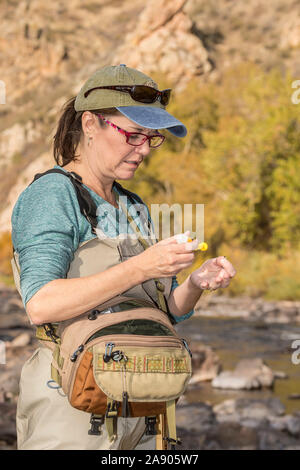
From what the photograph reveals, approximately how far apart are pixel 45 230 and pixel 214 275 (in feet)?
2.25

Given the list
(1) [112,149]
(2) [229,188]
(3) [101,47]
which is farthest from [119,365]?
(3) [101,47]

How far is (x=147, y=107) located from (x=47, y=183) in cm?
42

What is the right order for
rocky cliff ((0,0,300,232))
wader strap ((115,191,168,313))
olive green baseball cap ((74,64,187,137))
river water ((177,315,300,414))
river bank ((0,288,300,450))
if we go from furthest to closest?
rocky cliff ((0,0,300,232)) < river water ((177,315,300,414)) < river bank ((0,288,300,450)) < wader strap ((115,191,168,313)) < olive green baseball cap ((74,64,187,137))

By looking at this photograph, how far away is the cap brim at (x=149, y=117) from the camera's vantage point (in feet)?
6.18

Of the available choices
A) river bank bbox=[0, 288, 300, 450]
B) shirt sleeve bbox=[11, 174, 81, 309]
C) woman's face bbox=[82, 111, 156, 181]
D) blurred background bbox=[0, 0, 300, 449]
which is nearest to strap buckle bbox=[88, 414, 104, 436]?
shirt sleeve bbox=[11, 174, 81, 309]

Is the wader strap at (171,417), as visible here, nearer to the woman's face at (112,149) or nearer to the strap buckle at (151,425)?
the strap buckle at (151,425)

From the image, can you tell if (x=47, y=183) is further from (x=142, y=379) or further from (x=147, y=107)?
(x=142, y=379)

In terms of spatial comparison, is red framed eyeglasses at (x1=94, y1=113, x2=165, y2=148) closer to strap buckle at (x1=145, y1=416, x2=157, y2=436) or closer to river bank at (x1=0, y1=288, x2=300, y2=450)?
strap buckle at (x1=145, y1=416, x2=157, y2=436)

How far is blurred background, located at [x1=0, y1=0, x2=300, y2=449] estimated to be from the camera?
804 cm

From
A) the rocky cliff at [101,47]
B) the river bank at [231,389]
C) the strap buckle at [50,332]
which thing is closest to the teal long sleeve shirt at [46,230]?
the strap buckle at [50,332]

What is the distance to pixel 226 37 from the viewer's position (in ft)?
198

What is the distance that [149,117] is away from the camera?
1.91 m

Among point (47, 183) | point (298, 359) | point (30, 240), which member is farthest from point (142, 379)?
point (298, 359)

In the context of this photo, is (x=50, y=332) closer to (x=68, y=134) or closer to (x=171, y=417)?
(x=171, y=417)
